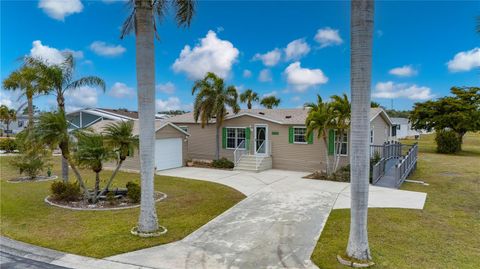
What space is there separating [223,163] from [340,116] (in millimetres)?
7428

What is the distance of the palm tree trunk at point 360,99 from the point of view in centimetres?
529

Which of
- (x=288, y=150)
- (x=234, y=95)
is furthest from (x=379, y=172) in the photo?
(x=234, y=95)

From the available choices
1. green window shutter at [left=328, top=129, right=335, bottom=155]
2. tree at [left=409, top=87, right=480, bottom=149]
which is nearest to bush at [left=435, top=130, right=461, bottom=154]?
tree at [left=409, top=87, right=480, bottom=149]

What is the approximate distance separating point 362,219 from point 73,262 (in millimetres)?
5179

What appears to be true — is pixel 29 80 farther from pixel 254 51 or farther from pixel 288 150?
pixel 254 51

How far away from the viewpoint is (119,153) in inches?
414

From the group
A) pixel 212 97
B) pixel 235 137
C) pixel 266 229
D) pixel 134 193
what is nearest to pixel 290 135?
pixel 235 137

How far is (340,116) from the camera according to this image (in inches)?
570

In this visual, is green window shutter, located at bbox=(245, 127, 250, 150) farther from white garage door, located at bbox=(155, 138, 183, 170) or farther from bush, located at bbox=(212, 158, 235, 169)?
white garage door, located at bbox=(155, 138, 183, 170)

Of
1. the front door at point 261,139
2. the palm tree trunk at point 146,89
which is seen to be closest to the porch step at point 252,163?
the front door at point 261,139

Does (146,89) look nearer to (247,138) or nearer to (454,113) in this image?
(247,138)

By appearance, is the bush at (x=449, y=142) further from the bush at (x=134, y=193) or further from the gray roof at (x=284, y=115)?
the bush at (x=134, y=193)

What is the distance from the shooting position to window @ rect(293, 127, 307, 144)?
1753cm

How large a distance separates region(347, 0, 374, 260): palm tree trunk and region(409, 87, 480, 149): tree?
25.6 metres
